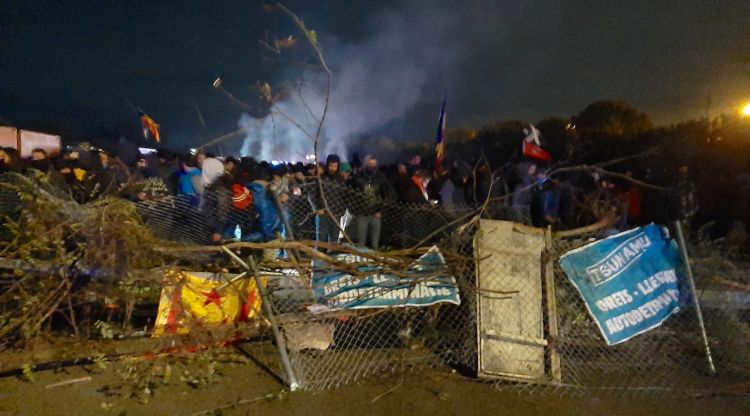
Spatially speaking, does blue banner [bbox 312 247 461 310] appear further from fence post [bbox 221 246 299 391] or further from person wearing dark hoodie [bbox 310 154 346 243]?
person wearing dark hoodie [bbox 310 154 346 243]

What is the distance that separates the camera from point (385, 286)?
17.1ft

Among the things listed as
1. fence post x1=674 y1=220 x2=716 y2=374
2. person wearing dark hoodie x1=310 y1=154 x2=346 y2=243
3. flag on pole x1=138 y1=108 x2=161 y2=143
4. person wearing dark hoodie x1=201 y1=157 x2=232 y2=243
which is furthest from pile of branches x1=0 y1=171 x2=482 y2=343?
flag on pole x1=138 y1=108 x2=161 y2=143

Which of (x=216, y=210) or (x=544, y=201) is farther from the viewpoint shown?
(x=544, y=201)

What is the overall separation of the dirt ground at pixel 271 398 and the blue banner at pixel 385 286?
746mm

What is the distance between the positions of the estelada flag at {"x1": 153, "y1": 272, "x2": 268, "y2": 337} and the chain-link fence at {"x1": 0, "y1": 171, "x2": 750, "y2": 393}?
0.28m

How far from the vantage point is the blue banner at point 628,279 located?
5.13m

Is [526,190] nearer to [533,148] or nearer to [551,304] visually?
[533,148]

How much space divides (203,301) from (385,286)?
5.87ft

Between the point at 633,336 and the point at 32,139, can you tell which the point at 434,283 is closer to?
the point at 633,336

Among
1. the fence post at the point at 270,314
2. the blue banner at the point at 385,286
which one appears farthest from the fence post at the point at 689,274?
the fence post at the point at 270,314

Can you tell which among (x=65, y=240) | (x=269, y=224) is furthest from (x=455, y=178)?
(x=65, y=240)

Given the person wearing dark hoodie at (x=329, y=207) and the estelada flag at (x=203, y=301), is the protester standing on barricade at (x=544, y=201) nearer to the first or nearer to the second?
the person wearing dark hoodie at (x=329, y=207)

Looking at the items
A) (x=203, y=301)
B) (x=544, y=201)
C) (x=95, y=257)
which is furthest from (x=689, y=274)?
(x=95, y=257)

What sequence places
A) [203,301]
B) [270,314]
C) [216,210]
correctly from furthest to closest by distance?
[216,210]
[203,301]
[270,314]
